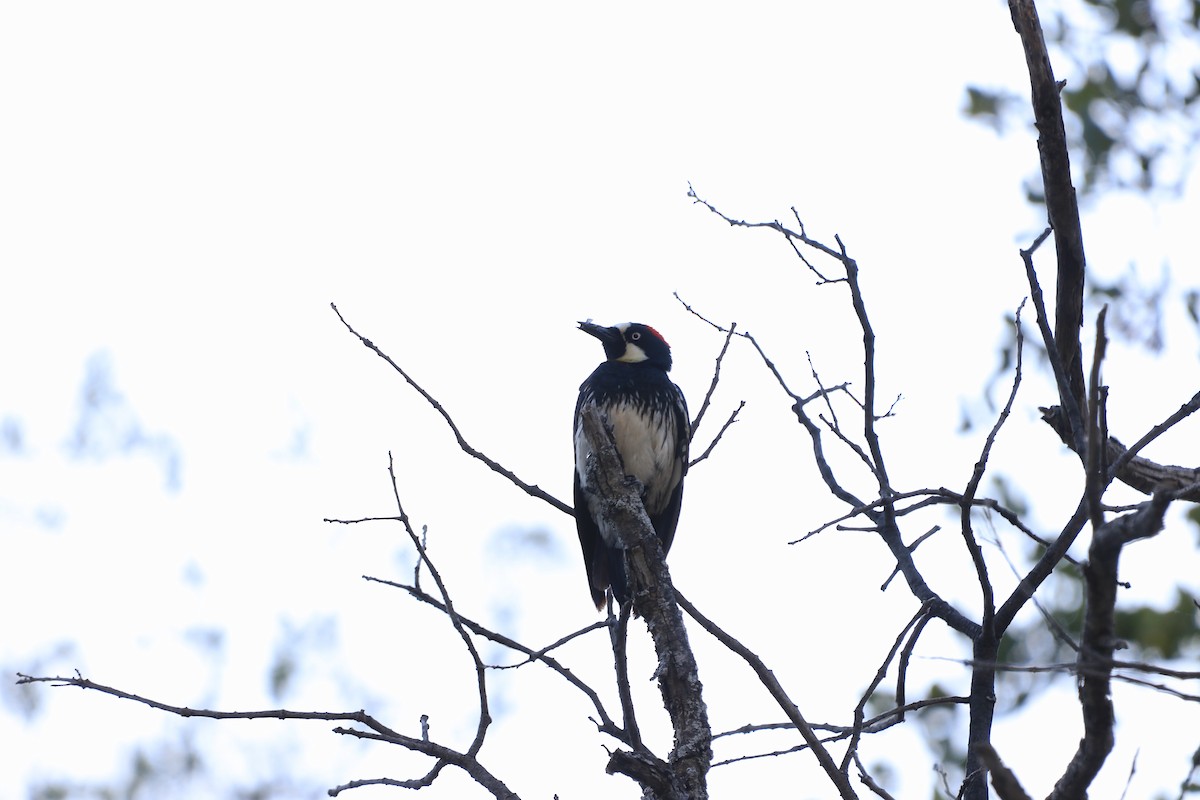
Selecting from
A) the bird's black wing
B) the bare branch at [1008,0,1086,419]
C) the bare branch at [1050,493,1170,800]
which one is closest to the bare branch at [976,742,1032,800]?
the bare branch at [1050,493,1170,800]

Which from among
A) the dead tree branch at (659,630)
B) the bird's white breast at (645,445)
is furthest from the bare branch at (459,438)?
the bird's white breast at (645,445)

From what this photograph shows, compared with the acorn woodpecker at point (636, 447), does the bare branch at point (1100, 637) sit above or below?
below

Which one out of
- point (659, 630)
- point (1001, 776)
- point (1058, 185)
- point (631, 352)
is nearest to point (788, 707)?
point (659, 630)

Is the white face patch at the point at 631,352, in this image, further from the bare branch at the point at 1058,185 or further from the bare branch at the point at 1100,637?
the bare branch at the point at 1100,637

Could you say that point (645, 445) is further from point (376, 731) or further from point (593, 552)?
point (376, 731)

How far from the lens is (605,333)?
21.3ft

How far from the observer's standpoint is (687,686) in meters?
2.89

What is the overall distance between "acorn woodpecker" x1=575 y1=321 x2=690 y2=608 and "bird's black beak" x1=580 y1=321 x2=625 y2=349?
1.64ft

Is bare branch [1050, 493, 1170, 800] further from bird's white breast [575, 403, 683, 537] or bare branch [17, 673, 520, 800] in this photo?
bird's white breast [575, 403, 683, 537]

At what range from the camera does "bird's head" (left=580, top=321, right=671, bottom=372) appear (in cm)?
630

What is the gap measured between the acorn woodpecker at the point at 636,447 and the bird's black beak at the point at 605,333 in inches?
19.7

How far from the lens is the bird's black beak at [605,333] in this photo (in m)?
6.49

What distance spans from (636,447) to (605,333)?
3.72ft

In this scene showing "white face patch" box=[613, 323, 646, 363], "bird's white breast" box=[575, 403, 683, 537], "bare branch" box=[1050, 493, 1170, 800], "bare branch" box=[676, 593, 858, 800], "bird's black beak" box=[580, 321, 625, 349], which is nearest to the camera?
"bare branch" box=[1050, 493, 1170, 800]
